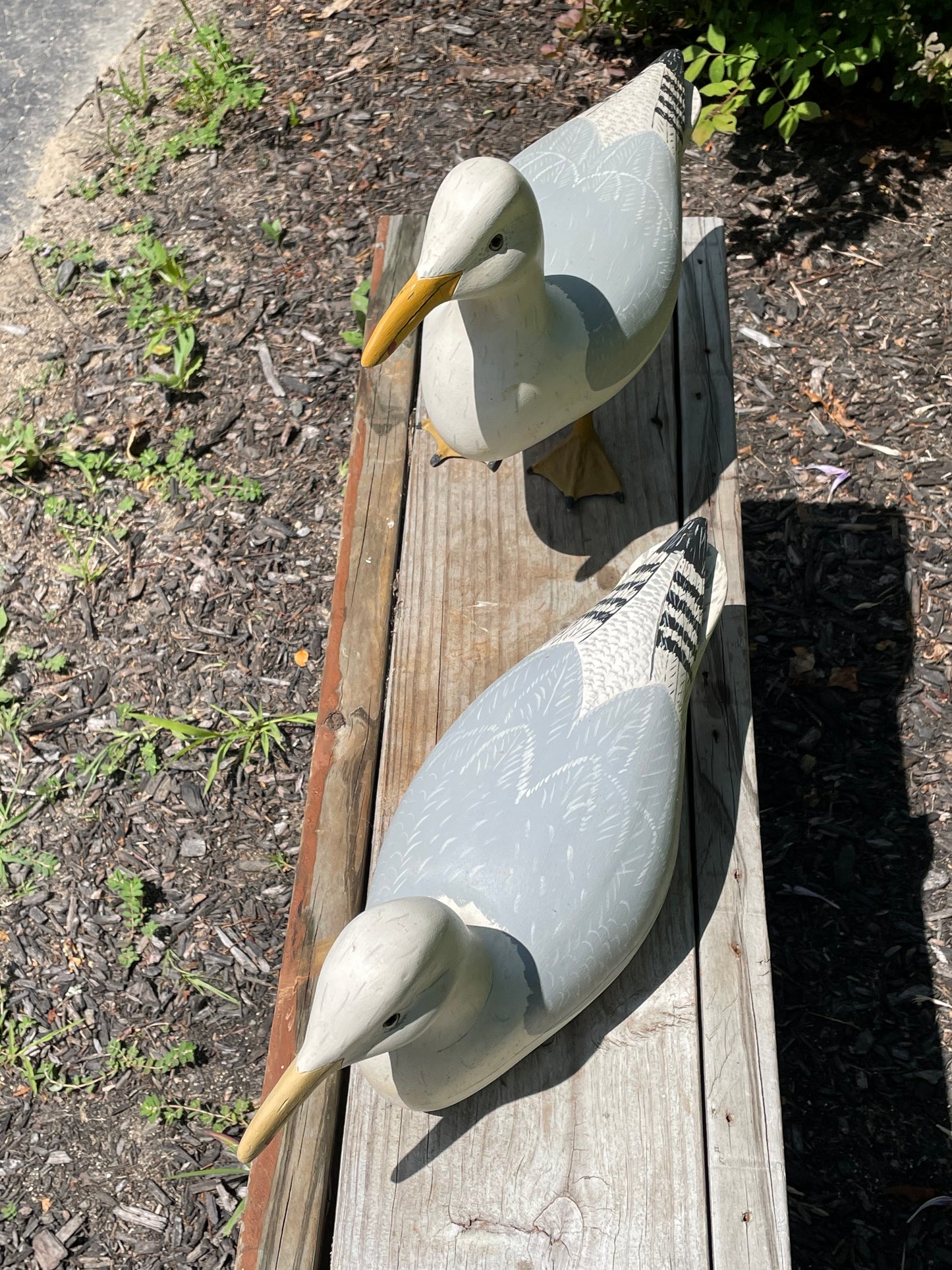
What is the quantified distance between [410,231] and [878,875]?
1970mm

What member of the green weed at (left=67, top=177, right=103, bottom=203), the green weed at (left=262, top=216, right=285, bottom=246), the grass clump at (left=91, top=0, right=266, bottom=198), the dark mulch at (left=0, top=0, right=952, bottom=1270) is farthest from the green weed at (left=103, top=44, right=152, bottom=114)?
the green weed at (left=262, top=216, right=285, bottom=246)

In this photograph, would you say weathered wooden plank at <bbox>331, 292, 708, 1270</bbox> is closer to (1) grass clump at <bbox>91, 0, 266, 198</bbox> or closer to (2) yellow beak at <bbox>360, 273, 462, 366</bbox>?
Result: (2) yellow beak at <bbox>360, 273, 462, 366</bbox>

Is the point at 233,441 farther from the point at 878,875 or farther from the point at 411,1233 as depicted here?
the point at 411,1233

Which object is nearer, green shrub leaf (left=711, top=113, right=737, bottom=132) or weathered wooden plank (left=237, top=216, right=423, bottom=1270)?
weathered wooden plank (left=237, top=216, right=423, bottom=1270)

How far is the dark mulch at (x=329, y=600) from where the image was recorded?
2.56 m

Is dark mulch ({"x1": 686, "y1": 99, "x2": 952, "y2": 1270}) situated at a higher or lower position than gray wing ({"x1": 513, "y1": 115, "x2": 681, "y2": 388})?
lower

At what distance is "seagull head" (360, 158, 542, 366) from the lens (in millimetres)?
1713

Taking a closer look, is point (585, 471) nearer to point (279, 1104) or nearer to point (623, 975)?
point (623, 975)

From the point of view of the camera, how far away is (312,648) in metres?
3.19

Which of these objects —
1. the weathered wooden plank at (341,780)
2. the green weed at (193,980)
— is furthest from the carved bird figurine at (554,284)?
the green weed at (193,980)

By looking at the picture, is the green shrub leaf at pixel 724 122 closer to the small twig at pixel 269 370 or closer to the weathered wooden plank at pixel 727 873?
the weathered wooden plank at pixel 727 873

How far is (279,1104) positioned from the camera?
1.37 m

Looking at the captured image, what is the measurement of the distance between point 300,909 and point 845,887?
146 cm

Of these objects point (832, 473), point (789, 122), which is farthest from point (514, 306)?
point (789, 122)
